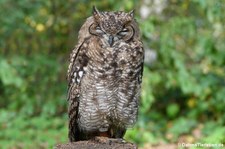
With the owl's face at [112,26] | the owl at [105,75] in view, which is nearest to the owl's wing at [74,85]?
the owl at [105,75]

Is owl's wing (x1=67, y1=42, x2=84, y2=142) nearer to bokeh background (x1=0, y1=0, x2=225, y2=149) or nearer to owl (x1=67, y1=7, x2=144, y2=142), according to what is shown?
A: owl (x1=67, y1=7, x2=144, y2=142)

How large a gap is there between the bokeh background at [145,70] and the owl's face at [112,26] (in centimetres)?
279

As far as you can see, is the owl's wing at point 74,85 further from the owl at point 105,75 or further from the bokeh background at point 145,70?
the bokeh background at point 145,70

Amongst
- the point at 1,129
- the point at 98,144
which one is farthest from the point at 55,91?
the point at 98,144

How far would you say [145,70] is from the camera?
8.09 meters

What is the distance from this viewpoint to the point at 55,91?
8.89 meters

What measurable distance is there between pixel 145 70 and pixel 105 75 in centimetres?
339

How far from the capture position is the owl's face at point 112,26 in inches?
179

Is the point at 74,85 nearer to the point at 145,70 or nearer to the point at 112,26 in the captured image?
the point at 112,26

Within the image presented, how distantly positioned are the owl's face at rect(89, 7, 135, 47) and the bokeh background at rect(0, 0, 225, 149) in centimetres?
279

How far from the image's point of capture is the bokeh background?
310 inches

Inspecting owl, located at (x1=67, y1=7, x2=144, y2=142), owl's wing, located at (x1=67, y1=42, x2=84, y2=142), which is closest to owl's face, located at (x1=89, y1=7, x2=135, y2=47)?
owl, located at (x1=67, y1=7, x2=144, y2=142)

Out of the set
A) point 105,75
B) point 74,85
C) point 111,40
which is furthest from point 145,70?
point 111,40

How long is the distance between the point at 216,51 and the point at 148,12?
42.3 inches
